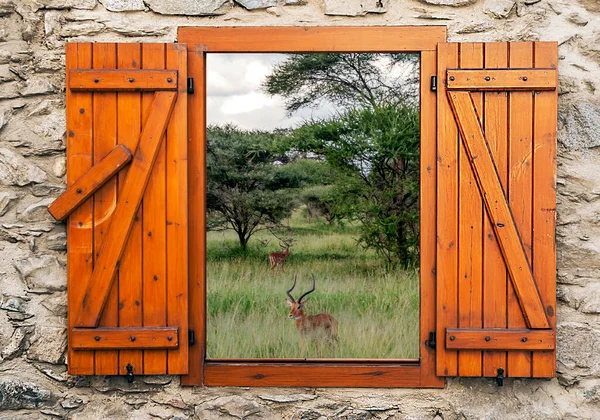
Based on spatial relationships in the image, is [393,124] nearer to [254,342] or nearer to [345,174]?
[345,174]

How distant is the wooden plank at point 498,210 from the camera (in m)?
2.80

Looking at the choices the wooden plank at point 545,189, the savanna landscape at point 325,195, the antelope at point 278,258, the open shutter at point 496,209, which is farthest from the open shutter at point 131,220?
the antelope at point 278,258

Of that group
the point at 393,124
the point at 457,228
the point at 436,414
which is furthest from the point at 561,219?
the point at 393,124

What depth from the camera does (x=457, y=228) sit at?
112 inches

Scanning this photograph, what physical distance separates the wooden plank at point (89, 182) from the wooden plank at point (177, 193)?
200mm

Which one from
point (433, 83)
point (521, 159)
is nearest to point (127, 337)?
point (433, 83)

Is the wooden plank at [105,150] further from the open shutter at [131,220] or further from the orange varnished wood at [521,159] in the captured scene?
the orange varnished wood at [521,159]

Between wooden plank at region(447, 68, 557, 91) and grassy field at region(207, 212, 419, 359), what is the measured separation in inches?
70.0

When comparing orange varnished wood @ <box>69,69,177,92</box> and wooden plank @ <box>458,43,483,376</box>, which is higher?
orange varnished wood @ <box>69,69,177,92</box>

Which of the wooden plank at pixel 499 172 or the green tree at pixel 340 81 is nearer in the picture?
the wooden plank at pixel 499 172

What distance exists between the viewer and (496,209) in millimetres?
2809

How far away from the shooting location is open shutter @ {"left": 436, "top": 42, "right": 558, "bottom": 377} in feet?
9.21

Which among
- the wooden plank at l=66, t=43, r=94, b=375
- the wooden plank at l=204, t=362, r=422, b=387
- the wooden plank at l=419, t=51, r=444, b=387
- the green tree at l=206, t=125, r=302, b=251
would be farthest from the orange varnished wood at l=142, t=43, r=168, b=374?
the green tree at l=206, t=125, r=302, b=251

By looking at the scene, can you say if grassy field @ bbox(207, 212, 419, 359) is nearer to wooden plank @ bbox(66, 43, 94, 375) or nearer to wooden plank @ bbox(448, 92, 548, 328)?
wooden plank @ bbox(66, 43, 94, 375)
